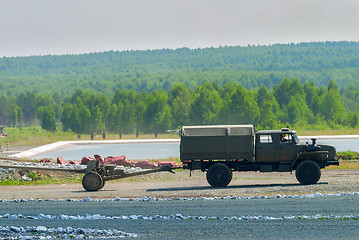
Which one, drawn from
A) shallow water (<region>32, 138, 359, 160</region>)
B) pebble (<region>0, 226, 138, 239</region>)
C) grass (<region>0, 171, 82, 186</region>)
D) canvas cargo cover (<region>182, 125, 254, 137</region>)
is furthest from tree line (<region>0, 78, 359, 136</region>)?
pebble (<region>0, 226, 138, 239</region>)

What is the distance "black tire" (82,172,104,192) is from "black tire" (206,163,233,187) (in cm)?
505

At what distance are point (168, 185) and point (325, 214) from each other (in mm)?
13643

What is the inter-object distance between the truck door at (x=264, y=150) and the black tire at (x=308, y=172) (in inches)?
52.8

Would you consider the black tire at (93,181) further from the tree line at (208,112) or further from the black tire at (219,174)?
the tree line at (208,112)

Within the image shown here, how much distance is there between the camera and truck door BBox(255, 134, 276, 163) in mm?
30453

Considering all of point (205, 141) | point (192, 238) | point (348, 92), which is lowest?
point (192, 238)

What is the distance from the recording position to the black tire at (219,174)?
100 ft

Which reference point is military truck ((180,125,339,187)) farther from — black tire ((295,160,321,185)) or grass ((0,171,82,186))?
grass ((0,171,82,186))

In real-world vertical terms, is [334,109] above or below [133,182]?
above

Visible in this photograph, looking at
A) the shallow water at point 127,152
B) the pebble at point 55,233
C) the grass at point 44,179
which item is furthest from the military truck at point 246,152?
the shallow water at point 127,152

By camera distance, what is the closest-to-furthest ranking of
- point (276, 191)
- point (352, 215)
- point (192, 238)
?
point (192, 238), point (352, 215), point (276, 191)

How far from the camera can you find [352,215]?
21.6 meters

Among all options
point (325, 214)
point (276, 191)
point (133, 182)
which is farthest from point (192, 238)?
point (133, 182)

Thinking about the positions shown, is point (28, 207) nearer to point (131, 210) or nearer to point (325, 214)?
point (131, 210)
